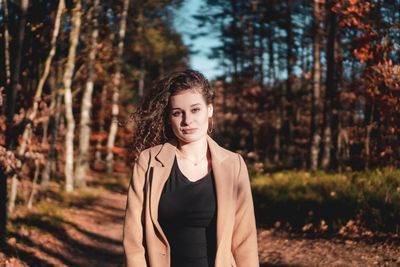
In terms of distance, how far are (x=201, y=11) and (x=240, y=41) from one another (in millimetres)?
3232

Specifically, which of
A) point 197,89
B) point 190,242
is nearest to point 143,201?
point 190,242

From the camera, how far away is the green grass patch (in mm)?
7781

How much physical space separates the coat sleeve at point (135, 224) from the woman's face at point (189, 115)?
331 mm

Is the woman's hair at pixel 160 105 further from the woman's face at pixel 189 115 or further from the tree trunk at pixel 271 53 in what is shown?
the tree trunk at pixel 271 53

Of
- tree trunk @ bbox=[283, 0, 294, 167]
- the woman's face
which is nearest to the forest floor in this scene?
the woman's face

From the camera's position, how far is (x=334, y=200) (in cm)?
900

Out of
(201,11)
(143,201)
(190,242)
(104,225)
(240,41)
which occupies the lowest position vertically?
(104,225)

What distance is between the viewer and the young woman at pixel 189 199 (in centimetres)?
247

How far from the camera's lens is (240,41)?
1131 inches

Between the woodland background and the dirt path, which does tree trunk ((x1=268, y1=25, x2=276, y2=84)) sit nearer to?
the woodland background

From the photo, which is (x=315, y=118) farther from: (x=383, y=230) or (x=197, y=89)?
(x=197, y=89)

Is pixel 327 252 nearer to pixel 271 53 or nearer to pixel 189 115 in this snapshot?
pixel 189 115

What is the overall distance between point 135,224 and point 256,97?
23.0 m

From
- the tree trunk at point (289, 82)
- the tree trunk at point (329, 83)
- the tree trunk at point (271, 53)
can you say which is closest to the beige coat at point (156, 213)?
the tree trunk at point (329, 83)
